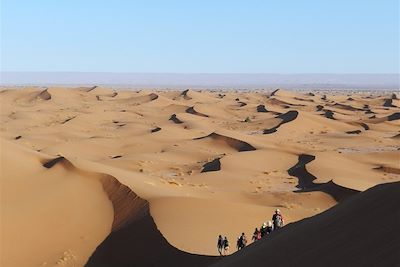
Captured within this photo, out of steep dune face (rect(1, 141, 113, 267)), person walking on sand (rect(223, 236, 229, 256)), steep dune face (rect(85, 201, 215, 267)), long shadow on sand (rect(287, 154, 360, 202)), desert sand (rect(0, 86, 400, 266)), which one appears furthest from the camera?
long shadow on sand (rect(287, 154, 360, 202))

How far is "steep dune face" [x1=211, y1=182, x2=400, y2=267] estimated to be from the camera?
7197 millimetres

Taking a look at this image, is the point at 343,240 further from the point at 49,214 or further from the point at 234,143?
the point at 234,143

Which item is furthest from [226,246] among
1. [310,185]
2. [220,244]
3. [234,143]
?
[234,143]

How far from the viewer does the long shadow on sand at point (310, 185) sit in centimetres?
1934

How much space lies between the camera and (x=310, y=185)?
2367 cm

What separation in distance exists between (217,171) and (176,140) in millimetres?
14318

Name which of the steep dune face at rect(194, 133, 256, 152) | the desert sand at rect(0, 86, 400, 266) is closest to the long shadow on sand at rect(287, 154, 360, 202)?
the desert sand at rect(0, 86, 400, 266)

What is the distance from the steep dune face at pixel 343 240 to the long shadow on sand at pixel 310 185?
9085 mm

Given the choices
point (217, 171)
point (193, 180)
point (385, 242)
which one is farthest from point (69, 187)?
point (385, 242)

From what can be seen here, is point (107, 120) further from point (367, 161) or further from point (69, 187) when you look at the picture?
point (69, 187)

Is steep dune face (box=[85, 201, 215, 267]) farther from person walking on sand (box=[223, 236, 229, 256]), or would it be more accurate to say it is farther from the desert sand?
person walking on sand (box=[223, 236, 229, 256])

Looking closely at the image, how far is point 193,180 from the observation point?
23766 mm

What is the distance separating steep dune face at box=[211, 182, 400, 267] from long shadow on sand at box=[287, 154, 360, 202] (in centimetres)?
908

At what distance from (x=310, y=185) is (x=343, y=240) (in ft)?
51.7
